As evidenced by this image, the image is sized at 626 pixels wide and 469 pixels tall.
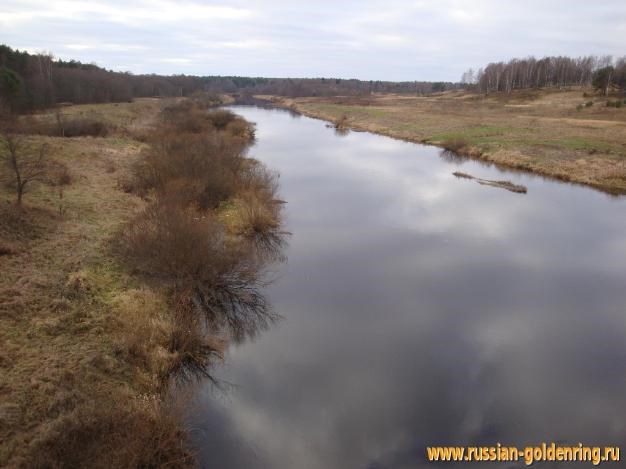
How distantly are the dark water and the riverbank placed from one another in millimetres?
8538

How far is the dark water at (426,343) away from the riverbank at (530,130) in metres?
8.54

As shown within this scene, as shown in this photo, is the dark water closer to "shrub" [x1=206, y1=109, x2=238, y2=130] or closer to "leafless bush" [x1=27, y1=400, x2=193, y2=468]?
"leafless bush" [x1=27, y1=400, x2=193, y2=468]

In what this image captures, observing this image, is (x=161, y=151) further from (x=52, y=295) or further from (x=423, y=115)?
(x=423, y=115)

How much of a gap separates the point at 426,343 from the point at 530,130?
37018 mm

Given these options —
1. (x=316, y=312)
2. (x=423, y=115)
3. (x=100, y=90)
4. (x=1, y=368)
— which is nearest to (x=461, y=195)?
(x=316, y=312)

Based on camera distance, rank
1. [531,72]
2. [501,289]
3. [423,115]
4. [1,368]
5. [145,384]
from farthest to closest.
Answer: [531,72], [423,115], [501,289], [145,384], [1,368]

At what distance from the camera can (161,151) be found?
2170 cm

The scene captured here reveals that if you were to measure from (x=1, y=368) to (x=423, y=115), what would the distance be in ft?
197

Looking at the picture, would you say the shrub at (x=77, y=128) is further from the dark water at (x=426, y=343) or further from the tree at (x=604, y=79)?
the tree at (x=604, y=79)

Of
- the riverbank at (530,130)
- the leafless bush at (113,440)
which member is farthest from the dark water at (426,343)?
the riverbank at (530,130)

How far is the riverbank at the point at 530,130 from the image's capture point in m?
28.6

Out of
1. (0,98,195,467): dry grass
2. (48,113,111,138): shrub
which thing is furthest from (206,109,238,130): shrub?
(0,98,195,467): dry grass

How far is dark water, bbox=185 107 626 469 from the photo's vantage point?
8109mm

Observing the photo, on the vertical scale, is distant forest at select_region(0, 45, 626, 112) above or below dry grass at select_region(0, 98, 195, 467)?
above
